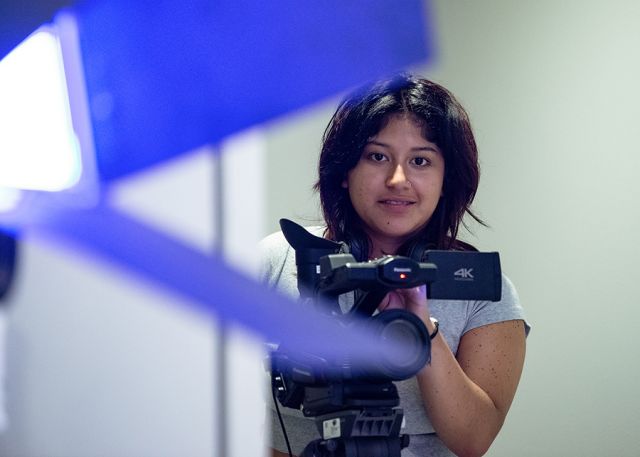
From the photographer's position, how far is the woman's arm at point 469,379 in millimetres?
1001

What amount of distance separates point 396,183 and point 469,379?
0.29m

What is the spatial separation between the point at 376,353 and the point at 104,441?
4.01ft

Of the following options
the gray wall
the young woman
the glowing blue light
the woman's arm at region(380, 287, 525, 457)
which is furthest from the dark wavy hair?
the glowing blue light

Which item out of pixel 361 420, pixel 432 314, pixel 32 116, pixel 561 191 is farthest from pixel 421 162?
pixel 32 116

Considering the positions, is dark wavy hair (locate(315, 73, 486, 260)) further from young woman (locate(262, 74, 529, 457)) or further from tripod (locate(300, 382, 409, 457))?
tripod (locate(300, 382, 409, 457))

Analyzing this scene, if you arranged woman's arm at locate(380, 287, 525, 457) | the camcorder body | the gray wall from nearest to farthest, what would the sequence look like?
1. the camcorder body
2. woman's arm at locate(380, 287, 525, 457)
3. the gray wall

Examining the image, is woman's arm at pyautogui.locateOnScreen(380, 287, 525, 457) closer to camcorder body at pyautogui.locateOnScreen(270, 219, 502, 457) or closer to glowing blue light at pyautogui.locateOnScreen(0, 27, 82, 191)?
camcorder body at pyautogui.locateOnScreen(270, 219, 502, 457)

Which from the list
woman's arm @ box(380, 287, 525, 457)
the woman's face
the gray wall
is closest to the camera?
woman's arm @ box(380, 287, 525, 457)

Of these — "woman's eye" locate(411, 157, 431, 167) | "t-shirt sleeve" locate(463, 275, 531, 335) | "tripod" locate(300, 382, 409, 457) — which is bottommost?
"tripod" locate(300, 382, 409, 457)

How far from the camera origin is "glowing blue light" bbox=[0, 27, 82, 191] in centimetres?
167

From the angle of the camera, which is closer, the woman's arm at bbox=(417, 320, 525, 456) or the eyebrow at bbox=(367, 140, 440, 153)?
the woman's arm at bbox=(417, 320, 525, 456)

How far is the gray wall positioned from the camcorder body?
2.66 feet

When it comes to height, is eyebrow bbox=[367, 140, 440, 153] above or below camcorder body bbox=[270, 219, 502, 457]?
above

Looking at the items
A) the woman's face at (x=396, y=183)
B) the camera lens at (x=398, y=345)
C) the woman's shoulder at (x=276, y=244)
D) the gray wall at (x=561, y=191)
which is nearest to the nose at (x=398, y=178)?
the woman's face at (x=396, y=183)
